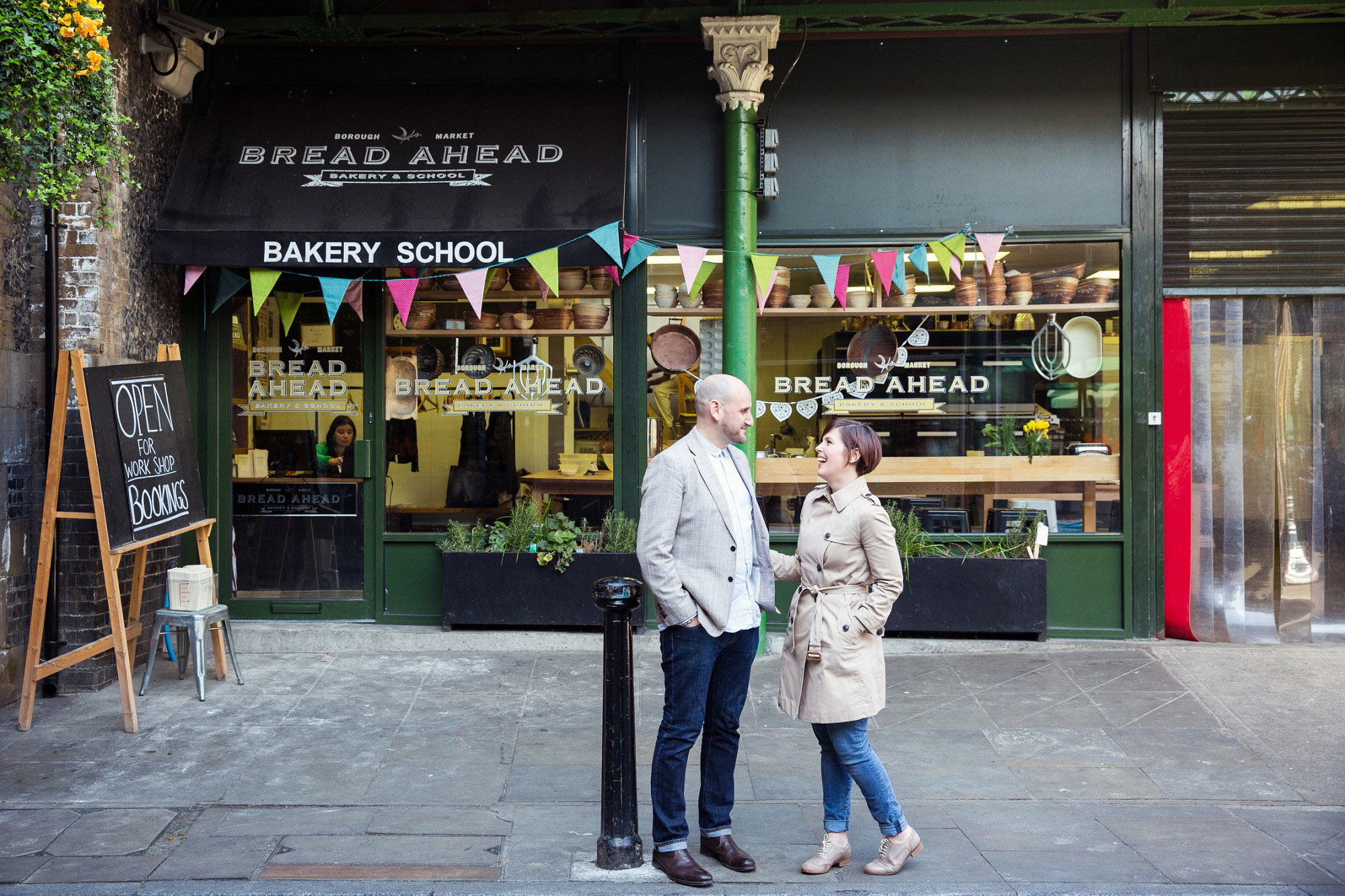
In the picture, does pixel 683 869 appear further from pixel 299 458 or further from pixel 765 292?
pixel 299 458

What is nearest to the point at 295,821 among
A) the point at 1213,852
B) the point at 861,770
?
the point at 861,770

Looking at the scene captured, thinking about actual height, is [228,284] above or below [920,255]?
below

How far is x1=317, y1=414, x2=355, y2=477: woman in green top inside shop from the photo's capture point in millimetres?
7918

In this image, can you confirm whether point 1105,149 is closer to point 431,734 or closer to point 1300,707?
point 1300,707

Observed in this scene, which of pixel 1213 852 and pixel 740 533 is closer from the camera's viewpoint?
pixel 740 533

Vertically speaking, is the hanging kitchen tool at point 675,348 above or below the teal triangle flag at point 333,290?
below

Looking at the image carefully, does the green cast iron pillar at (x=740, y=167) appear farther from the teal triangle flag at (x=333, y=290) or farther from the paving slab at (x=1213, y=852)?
the paving slab at (x=1213, y=852)

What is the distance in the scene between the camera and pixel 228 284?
7.65 meters

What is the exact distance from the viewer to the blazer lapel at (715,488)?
13.3ft

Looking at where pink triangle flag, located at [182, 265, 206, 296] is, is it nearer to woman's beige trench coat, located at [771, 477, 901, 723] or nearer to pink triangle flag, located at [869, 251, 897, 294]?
pink triangle flag, located at [869, 251, 897, 294]

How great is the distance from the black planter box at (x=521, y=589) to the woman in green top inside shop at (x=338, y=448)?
→ 1074 millimetres

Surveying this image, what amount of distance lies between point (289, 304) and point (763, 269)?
344cm

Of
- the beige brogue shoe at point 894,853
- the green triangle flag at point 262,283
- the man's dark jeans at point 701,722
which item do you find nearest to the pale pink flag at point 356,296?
the green triangle flag at point 262,283

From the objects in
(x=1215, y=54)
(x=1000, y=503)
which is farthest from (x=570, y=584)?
(x=1215, y=54)
